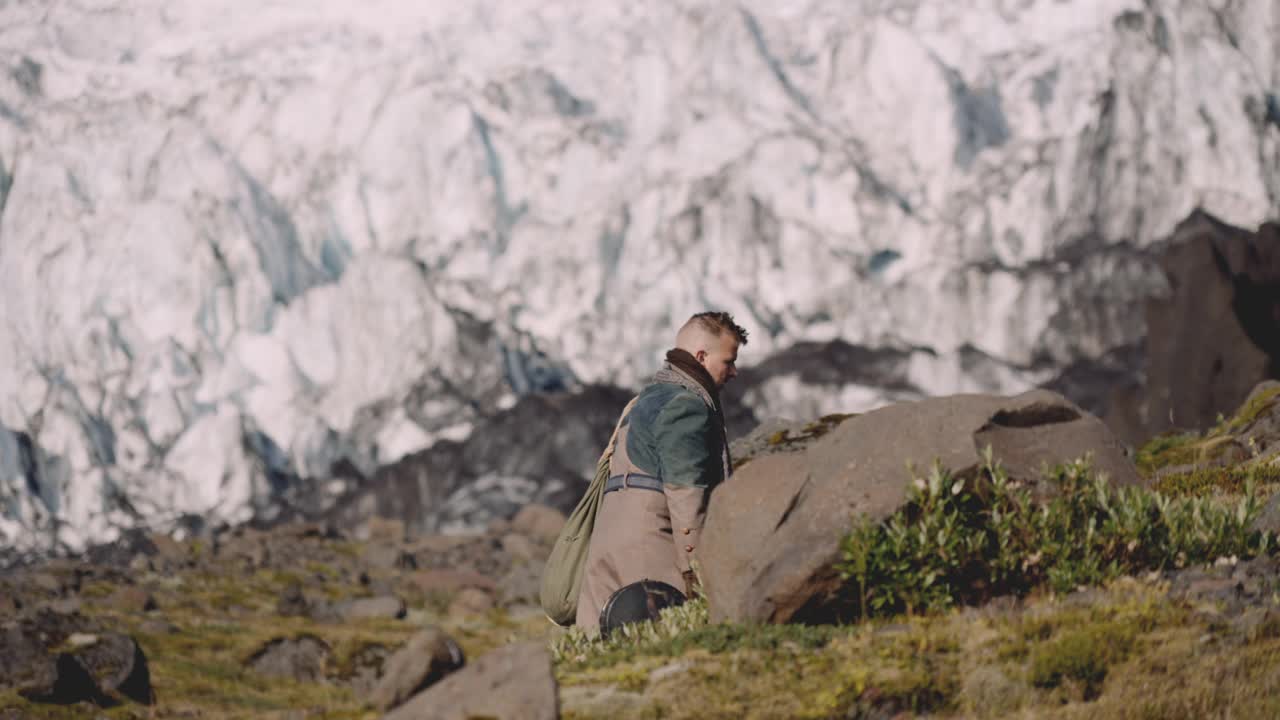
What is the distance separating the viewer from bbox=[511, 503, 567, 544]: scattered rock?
68.5 m

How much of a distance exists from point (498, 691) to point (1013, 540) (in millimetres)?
3700

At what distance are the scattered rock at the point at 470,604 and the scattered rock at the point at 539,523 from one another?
21461 mm

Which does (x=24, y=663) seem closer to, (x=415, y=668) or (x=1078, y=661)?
(x=415, y=668)

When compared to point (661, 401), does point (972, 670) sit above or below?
below

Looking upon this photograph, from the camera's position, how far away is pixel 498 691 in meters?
6.32

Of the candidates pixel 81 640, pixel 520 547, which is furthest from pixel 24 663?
pixel 520 547

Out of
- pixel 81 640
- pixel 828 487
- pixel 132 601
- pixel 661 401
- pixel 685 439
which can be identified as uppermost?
pixel 661 401

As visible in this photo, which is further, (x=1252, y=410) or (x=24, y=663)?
(x=24, y=663)

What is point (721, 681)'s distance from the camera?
709 centimetres

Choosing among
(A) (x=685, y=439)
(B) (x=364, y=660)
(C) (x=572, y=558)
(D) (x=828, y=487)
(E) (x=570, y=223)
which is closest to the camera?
(D) (x=828, y=487)

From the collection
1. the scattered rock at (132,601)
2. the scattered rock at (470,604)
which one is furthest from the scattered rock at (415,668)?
the scattered rock at (470,604)

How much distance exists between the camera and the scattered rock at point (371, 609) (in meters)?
39.0

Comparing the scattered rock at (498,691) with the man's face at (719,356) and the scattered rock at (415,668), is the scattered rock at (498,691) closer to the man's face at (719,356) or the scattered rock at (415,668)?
the scattered rock at (415,668)

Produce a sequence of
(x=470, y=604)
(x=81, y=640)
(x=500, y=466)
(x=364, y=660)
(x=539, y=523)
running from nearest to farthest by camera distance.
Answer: (x=81, y=640)
(x=364, y=660)
(x=470, y=604)
(x=539, y=523)
(x=500, y=466)
